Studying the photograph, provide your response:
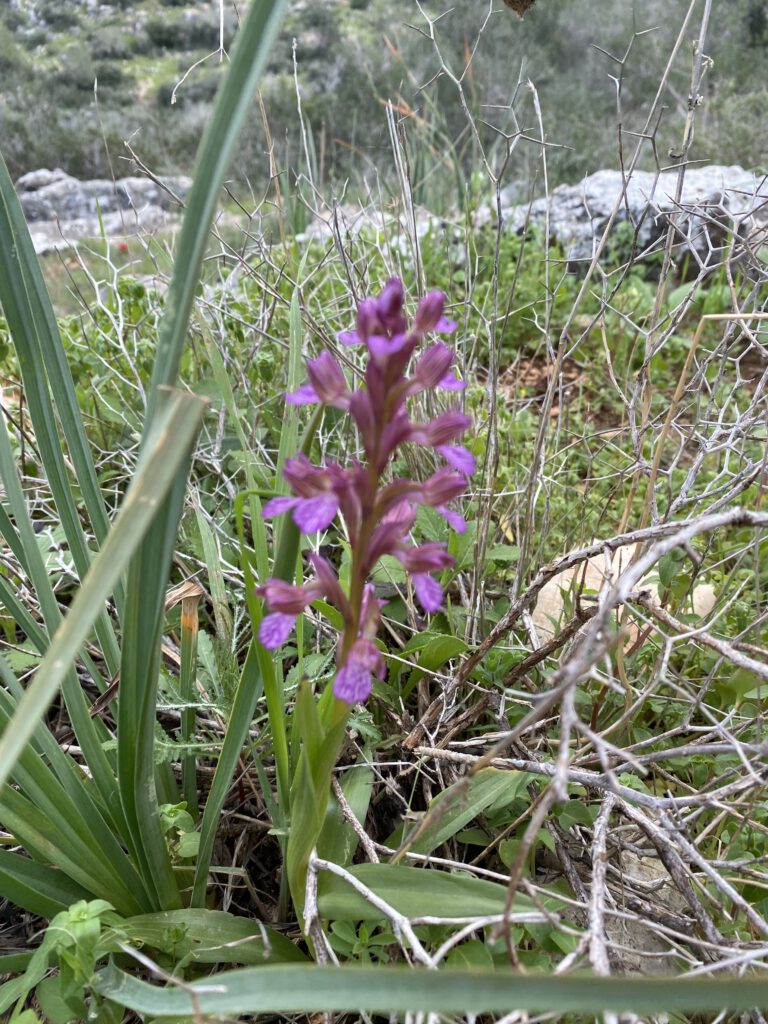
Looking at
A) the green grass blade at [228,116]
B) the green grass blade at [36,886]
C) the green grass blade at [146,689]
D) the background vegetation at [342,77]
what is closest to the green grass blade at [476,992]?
the green grass blade at [146,689]

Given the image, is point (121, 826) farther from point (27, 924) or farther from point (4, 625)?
point (4, 625)

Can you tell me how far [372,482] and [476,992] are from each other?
38 cm

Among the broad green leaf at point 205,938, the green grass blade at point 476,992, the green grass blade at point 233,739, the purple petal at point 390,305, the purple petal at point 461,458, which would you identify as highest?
the purple petal at point 390,305

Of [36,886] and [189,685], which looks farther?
[189,685]

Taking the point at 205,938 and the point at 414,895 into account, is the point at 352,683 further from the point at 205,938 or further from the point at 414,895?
the point at 205,938

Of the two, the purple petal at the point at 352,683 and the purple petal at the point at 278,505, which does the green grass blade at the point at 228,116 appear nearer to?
the purple petal at the point at 278,505

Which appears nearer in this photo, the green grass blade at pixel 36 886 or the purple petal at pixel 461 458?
the purple petal at pixel 461 458

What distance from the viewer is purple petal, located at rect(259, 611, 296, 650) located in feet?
2.19

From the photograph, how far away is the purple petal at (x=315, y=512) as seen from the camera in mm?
629

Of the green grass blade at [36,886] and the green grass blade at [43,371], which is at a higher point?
the green grass blade at [43,371]

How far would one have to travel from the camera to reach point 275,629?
26.7 inches

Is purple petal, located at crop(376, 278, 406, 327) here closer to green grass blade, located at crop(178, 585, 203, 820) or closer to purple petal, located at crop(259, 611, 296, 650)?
purple petal, located at crop(259, 611, 296, 650)

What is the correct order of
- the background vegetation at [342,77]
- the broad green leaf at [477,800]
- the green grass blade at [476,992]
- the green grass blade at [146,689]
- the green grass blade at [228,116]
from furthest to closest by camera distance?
the background vegetation at [342,77], the broad green leaf at [477,800], the green grass blade at [146,689], the green grass blade at [228,116], the green grass blade at [476,992]

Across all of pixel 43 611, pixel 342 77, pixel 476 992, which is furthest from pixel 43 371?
pixel 342 77
